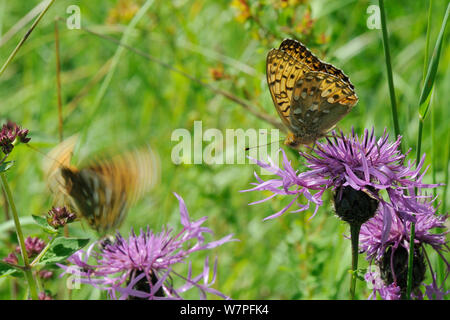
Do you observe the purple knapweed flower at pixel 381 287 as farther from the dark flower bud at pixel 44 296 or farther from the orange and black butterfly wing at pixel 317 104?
the dark flower bud at pixel 44 296

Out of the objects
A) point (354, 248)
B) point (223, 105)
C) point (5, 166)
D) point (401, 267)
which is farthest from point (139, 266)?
point (223, 105)

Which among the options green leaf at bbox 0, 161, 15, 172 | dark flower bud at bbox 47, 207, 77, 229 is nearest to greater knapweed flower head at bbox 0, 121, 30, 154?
green leaf at bbox 0, 161, 15, 172

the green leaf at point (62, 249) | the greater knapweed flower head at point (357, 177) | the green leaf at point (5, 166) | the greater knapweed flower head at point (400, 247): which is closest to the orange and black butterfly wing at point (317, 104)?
the greater knapweed flower head at point (357, 177)

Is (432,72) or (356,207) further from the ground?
(432,72)

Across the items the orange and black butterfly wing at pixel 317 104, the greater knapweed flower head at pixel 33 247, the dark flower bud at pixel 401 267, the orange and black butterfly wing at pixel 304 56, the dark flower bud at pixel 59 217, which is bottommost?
the dark flower bud at pixel 401 267

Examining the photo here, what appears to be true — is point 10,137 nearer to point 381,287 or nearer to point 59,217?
point 59,217
